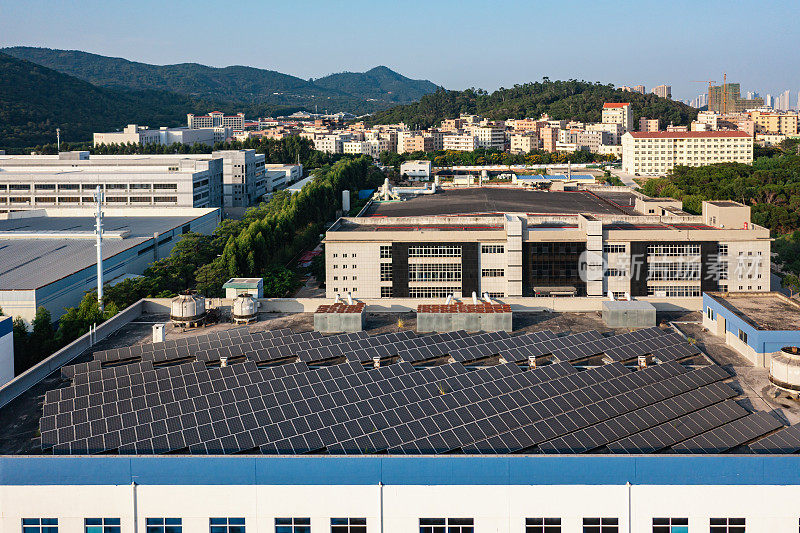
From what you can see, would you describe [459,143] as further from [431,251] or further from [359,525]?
[359,525]

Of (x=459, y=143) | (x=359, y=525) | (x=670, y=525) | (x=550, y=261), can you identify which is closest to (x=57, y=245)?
(x=550, y=261)

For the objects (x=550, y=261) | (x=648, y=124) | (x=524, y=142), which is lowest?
(x=550, y=261)

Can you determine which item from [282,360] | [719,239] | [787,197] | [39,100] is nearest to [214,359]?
[282,360]

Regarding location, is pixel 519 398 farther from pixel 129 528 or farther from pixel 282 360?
pixel 129 528

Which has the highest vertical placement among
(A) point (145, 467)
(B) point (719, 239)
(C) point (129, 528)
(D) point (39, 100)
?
(D) point (39, 100)

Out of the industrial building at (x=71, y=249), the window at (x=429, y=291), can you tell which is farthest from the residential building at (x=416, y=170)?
the window at (x=429, y=291)

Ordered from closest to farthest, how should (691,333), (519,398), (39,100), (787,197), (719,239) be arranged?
(519,398), (691,333), (719,239), (787,197), (39,100)

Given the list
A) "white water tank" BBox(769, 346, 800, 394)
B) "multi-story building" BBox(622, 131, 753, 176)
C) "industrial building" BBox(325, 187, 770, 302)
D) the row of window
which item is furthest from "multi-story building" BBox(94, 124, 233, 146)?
"white water tank" BBox(769, 346, 800, 394)
